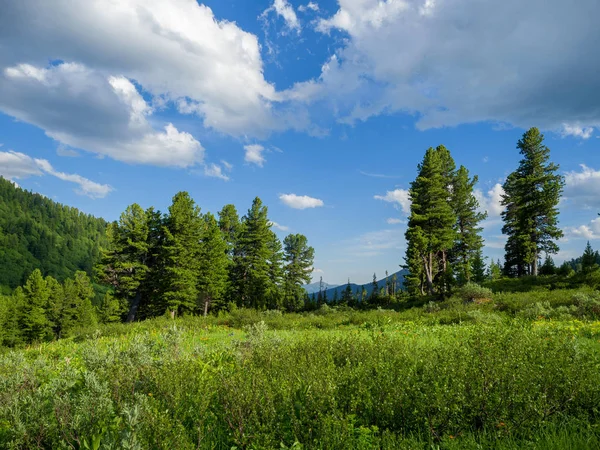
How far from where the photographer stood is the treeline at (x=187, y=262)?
34812 millimetres

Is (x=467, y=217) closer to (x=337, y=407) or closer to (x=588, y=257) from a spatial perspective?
(x=588, y=257)

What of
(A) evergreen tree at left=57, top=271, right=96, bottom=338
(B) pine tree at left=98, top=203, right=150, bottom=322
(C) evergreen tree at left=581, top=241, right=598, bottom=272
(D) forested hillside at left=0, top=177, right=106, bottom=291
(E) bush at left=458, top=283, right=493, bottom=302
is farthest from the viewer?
(D) forested hillside at left=0, top=177, right=106, bottom=291

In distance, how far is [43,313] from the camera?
162 feet

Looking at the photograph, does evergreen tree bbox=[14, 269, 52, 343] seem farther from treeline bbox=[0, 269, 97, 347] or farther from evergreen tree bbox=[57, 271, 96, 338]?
evergreen tree bbox=[57, 271, 96, 338]

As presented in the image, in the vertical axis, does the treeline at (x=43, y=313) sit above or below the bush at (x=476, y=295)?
below

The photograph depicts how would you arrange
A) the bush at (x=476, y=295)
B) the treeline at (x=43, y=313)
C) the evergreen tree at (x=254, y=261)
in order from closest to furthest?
the bush at (x=476, y=295) → the evergreen tree at (x=254, y=261) → the treeline at (x=43, y=313)

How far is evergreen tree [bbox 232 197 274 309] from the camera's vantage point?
43.2m

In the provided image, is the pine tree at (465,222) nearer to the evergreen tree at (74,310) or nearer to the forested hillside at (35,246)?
the evergreen tree at (74,310)

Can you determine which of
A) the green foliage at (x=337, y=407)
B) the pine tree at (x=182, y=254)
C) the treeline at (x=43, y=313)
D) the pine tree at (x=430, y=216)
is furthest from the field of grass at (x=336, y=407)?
the treeline at (x=43, y=313)

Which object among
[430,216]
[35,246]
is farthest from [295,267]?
[35,246]

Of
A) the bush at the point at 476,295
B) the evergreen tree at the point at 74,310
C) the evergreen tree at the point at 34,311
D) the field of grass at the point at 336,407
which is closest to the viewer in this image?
the field of grass at the point at 336,407

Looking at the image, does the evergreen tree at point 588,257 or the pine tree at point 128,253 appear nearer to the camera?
the evergreen tree at point 588,257

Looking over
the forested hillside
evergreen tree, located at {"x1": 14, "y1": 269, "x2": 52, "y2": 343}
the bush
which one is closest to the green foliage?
the bush

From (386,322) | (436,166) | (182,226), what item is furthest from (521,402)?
(182,226)
